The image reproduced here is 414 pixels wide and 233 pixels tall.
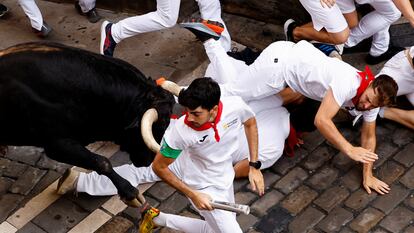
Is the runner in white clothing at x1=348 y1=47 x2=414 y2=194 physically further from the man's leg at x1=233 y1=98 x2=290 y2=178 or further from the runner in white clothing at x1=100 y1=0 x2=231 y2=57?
the runner in white clothing at x1=100 y1=0 x2=231 y2=57

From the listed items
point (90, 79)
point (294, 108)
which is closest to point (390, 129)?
point (294, 108)

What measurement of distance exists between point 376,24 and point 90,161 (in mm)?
3140

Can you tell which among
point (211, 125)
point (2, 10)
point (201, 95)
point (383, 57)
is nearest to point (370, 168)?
point (383, 57)

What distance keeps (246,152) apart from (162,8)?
183 centimetres

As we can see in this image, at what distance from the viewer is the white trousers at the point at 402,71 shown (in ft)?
23.1

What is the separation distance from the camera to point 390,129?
719cm

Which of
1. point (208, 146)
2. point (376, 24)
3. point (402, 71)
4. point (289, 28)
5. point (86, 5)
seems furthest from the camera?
point (86, 5)

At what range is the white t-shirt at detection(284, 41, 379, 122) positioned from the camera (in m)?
6.23

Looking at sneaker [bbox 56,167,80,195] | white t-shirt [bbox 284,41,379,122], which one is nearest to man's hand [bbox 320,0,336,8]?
white t-shirt [bbox 284,41,379,122]

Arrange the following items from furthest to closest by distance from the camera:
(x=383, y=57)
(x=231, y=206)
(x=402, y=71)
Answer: (x=383, y=57) → (x=402, y=71) → (x=231, y=206)

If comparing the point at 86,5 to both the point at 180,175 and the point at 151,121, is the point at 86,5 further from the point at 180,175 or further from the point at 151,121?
the point at 151,121

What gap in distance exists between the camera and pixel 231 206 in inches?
209

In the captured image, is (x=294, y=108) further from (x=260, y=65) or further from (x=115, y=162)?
(x=115, y=162)

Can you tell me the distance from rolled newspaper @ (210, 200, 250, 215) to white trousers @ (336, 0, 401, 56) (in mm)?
2905
